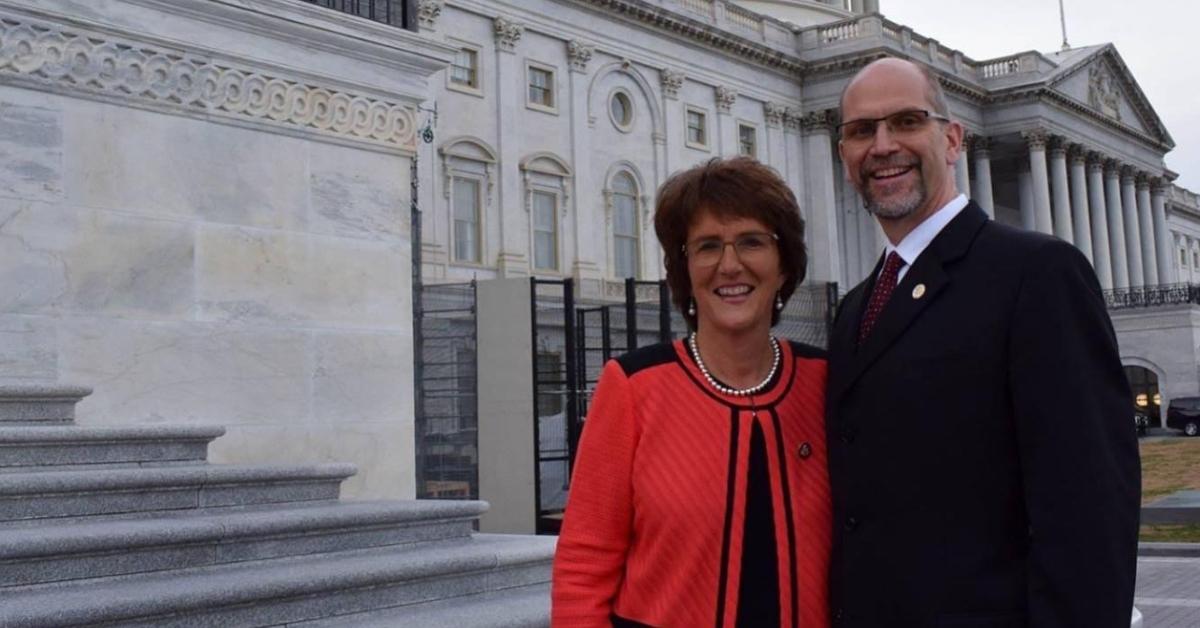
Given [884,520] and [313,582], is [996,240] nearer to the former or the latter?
[884,520]

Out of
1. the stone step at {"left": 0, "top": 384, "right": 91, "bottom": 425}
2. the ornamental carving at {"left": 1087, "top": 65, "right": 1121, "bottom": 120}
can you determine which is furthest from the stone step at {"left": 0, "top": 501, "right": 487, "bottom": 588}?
the ornamental carving at {"left": 1087, "top": 65, "right": 1121, "bottom": 120}

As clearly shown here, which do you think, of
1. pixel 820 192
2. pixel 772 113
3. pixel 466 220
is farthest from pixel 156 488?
pixel 820 192

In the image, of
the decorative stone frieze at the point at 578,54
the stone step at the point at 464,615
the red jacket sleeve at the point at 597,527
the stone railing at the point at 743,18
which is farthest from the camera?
the stone railing at the point at 743,18

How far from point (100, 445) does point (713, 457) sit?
418 centimetres

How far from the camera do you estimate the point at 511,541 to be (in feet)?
21.4

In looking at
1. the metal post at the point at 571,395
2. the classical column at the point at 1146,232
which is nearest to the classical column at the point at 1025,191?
the classical column at the point at 1146,232

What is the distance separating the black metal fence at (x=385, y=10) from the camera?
890 centimetres

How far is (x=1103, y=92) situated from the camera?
232 feet

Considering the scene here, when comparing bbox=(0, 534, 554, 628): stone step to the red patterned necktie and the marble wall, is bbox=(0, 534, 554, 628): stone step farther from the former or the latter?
the red patterned necktie

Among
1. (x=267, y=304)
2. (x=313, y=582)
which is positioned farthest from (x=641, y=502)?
(x=267, y=304)

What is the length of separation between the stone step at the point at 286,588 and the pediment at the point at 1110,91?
6151 cm

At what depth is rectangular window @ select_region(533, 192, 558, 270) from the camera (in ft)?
138

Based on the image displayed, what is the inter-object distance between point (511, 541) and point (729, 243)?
393cm

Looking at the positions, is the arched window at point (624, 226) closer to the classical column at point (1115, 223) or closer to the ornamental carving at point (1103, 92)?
the ornamental carving at point (1103, 92)
